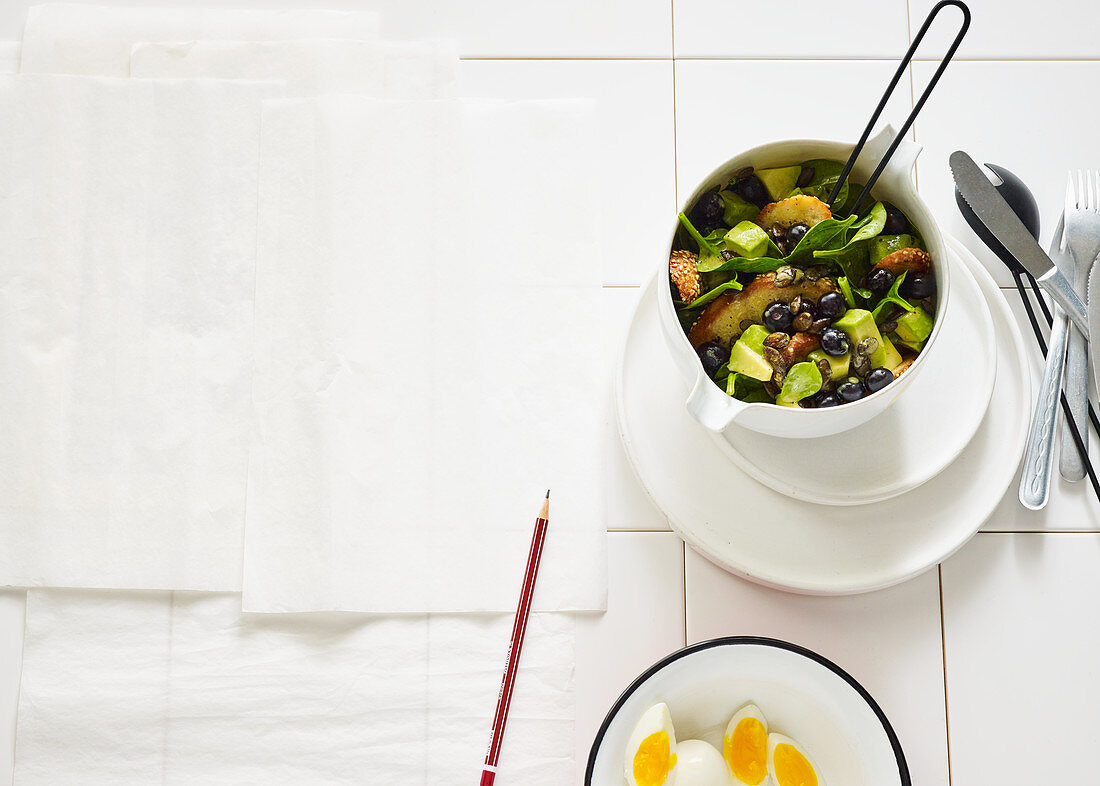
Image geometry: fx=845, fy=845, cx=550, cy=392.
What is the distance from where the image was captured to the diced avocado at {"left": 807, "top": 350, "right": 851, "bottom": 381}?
521mm

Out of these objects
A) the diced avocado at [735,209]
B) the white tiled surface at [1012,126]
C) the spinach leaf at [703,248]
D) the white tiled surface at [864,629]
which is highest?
the white tiled surface at [1012,126]

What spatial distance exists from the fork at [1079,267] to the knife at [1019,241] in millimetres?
17

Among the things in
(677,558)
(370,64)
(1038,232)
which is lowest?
(677,558)

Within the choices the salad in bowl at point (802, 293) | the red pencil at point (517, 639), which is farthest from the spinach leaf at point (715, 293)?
the red pencil at point (517, 639)

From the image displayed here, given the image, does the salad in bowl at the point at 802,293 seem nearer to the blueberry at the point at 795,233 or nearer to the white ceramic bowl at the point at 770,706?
the blueberry at the point at 795,233

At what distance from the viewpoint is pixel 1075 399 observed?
0.67 metres

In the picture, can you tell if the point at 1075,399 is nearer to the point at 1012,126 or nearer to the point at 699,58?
the point at 1012,126

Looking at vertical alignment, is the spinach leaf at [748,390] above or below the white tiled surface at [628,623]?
above

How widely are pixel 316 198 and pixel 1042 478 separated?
0.62m

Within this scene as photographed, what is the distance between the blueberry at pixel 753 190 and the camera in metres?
0.55

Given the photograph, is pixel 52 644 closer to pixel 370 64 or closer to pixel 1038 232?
Answer: pixel 370 64

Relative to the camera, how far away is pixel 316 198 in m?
0.71

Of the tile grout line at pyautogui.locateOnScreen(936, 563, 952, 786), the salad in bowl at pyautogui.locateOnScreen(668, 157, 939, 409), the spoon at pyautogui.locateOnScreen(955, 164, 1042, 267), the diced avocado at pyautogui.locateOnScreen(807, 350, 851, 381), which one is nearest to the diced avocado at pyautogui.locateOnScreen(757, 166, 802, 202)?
the salad in bowl at pyautogui.locateOnScreen(668, 157, 939, 409)

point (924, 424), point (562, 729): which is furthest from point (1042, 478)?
point (562, 729)
